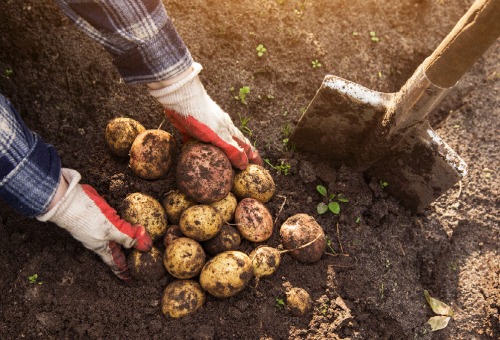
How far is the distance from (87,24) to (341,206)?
1.97 m

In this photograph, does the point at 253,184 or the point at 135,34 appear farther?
the point at 253,184

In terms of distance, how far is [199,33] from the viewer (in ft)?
11.3

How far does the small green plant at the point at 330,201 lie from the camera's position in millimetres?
3053

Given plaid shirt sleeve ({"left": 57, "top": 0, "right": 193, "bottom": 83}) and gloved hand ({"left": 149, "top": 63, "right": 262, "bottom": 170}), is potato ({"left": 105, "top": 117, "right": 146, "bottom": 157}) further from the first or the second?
plaid shirt sleeve ({"left": 57, "top": 0, "right": 193, "bottom": 83})

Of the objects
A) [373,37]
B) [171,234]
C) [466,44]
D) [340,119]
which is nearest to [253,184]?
[171,234]

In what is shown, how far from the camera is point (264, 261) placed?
104 inches

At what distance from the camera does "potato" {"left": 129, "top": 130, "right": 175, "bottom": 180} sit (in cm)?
271

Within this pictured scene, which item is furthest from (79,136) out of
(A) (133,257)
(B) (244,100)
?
(B) (244,100)

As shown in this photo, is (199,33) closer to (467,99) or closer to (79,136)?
(79,136)

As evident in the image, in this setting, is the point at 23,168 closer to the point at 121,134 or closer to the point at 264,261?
the point at 121,134

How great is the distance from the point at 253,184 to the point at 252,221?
0.25 m

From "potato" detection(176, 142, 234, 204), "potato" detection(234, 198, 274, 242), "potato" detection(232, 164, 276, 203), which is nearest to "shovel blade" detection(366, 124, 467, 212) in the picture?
"potato" detection(232, 164, 276, 203)

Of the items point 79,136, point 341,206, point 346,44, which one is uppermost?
point 346,44

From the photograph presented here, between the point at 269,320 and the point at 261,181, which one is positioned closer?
the point at 269,320
